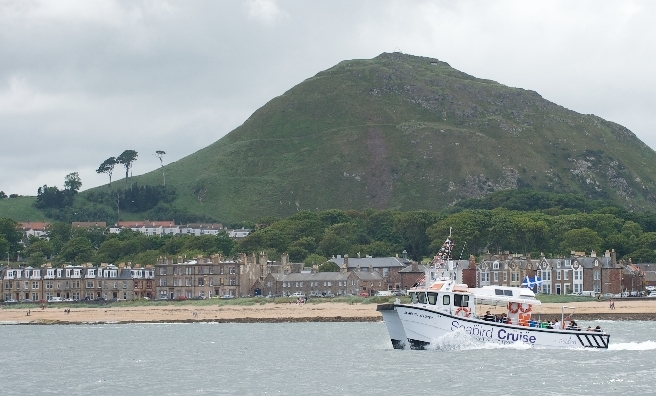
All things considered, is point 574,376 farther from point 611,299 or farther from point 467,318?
point 611,299

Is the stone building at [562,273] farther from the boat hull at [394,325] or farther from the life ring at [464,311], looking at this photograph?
the life ring at [464,311]

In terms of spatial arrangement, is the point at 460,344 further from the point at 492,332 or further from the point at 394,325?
the point at 394,325

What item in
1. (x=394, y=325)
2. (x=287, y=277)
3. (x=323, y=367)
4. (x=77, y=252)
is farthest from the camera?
(x=77, y=252)

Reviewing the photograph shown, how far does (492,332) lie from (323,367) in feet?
30.5

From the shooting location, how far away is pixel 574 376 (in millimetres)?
53688

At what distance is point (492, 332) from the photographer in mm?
61281

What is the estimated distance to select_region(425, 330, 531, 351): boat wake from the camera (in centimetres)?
6096

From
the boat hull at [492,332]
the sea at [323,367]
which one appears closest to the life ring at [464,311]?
the boat hull at [492,332]

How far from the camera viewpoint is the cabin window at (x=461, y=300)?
2404 inches

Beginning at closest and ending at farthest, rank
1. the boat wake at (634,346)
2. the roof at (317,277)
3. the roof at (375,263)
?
the boat wake at (634,346) < the roof at (317,277) < the roof at (375,263)

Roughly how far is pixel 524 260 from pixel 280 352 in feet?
Result: 220

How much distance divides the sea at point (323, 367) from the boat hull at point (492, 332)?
0.47 m

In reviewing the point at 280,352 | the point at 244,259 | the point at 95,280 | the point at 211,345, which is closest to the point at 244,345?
the point at 211,345

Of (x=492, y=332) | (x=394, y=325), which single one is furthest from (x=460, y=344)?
(x=394, y=325)
